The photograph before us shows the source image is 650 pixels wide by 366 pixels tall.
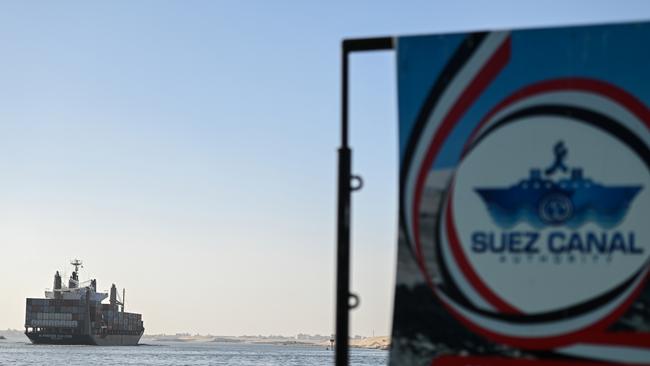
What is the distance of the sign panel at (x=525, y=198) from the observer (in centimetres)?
638

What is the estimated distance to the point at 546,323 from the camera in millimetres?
6445

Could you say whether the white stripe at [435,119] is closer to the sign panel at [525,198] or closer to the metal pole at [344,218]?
the sign panel at [525,198]

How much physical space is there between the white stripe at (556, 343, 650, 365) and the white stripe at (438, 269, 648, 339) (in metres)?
0.13

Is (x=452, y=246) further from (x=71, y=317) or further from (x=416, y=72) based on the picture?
(x=71, y=317)

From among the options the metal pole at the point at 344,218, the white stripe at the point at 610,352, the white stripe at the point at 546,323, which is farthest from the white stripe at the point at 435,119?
the white stripe at the point at 610,352

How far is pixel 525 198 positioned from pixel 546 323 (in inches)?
34.5

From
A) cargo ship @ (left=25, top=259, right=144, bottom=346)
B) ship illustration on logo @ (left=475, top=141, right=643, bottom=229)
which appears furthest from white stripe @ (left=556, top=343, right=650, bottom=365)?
cargo ship @ (left=25, top=259, right=144, bottom=346)

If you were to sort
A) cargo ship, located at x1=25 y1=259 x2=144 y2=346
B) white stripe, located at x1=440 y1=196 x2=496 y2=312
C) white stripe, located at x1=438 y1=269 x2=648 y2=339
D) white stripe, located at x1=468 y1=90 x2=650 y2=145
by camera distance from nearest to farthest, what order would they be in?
1. white stripe, located at x1=438 y1=269 x2=648 y2=339
2. white stripe, located at x1=468 y1=90 x2=650 y2=145
3. white stripe, located at x1=440 y1=196 x2=496 y2=312
4. cargo ship, located at x1=25 y1=259 x2=144 y2=346

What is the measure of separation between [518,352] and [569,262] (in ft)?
2.36

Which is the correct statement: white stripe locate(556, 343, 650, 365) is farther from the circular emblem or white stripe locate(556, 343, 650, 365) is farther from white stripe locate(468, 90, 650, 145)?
white stripe locate(468, 90, 650, 145)

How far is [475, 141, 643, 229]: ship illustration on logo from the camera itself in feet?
21.0

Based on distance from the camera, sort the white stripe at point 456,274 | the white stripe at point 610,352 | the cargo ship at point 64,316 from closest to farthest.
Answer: the white stripe at point 610,352 < the white stripe at point 456,274 < the cargo ship at point 64,316

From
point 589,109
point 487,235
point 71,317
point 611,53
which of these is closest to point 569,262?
point 487,235

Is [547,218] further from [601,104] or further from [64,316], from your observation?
[64,316]
